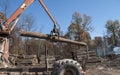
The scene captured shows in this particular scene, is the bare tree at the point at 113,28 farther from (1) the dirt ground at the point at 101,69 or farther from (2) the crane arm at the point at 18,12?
(2) the crane arm at the point at 18,12

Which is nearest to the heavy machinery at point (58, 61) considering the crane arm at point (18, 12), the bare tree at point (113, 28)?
the crane arm at point (18, 12)

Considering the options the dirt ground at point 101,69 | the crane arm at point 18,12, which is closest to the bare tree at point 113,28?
the dirt ground at point 101,69

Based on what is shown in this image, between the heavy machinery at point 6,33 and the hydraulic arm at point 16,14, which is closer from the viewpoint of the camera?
the heavy machinery at point 6,33

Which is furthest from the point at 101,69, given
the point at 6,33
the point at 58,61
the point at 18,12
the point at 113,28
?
the point at 113,28

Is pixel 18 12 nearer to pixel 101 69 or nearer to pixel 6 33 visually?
pixel 6 33

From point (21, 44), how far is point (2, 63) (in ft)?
147

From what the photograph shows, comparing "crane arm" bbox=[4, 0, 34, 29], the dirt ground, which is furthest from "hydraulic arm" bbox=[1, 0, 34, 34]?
the dirt ground

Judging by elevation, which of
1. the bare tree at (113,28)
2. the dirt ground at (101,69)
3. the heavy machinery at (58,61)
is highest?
the bare tree at (113,28)

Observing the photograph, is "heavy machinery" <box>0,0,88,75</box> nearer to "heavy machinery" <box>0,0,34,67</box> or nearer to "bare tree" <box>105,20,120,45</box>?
"heavy machinery" <box>0,0,34,67</box>

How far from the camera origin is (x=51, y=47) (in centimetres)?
6544

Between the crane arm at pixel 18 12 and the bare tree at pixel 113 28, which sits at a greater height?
the bare tree at pixel 113 28

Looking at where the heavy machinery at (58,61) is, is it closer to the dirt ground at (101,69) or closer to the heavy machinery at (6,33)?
the heavy machinery at (6,33)

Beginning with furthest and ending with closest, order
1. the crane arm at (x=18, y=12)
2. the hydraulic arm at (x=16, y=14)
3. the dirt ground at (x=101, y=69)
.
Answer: the dirt ground at (x=101, y=69), the crane arm at (x=18, y=12), the hydraulic arm at (x=16, y=14)

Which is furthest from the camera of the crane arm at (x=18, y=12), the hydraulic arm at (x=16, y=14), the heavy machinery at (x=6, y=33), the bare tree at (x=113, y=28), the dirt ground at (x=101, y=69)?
the bare tree at (x=113, y=28)
